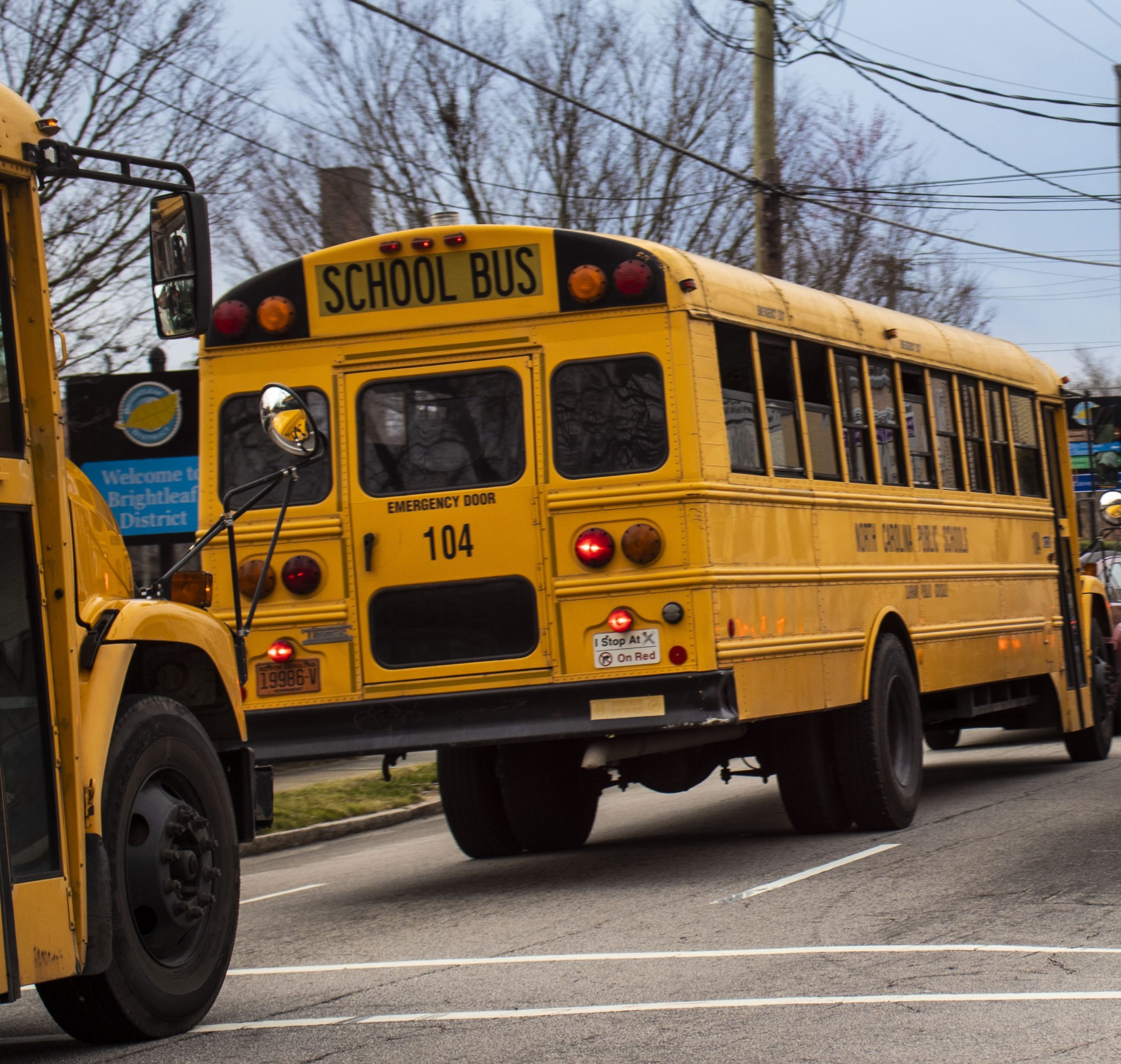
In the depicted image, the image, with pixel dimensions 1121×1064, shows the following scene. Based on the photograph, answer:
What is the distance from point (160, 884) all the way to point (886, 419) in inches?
265

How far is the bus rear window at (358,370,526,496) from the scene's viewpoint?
364 inches

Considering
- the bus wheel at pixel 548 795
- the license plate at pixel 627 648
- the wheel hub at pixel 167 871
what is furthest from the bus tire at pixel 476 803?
the wheel hub at pixel 167 871

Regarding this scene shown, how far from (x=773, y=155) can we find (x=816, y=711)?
9.06 metres

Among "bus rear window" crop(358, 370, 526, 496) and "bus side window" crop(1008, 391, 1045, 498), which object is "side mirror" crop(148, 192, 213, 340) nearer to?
"bus rear window" crop(358, 370, 526, 496)

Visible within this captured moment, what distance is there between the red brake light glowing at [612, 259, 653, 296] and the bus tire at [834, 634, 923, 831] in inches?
113

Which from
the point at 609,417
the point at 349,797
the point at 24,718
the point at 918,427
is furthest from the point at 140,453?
the point at 24,718

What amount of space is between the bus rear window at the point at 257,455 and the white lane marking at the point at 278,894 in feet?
7.07

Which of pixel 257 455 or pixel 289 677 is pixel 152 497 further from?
pixel 289 677

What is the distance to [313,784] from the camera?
16.3 meters

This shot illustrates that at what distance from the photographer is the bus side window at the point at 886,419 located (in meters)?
11.3

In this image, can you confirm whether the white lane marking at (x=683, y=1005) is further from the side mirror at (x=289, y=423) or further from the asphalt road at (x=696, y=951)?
the side mirror at (x=289, y=423)

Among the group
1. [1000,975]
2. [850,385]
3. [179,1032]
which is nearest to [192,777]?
[179,1032]

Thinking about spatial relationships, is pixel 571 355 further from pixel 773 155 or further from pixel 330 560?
pixel 773 155

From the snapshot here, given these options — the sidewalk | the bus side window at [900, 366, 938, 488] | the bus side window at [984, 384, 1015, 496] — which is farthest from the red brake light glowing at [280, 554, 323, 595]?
the sidewalk
